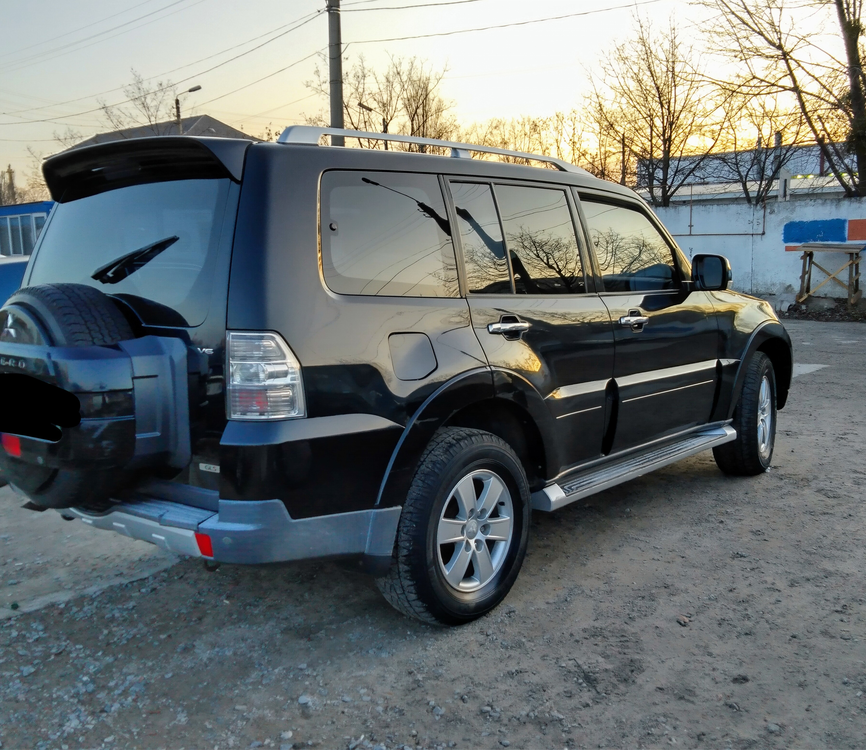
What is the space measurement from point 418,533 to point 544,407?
912mm

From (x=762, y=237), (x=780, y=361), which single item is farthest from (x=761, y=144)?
A: (x=780, y=361)

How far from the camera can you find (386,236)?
9.76ft

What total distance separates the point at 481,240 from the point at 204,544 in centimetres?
170

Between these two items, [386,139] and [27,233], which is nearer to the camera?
[386,139]

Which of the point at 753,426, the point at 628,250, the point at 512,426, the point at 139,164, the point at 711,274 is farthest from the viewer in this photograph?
→ the point at 753,426

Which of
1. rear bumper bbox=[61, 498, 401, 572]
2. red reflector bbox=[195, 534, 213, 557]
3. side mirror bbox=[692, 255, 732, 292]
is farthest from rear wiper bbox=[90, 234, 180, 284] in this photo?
side mirror bbox=[692, 255, 732, 292]

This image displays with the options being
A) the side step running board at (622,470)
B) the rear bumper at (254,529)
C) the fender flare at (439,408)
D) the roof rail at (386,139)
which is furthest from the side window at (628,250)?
the rear bumper at (254,529)

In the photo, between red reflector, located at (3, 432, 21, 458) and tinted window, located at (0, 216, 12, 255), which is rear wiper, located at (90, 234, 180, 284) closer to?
red reflector, located at (3, 432, 21, 458)

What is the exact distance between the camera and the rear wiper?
2.84 meters

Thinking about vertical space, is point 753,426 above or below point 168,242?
below

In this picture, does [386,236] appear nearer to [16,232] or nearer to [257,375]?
[257,375]

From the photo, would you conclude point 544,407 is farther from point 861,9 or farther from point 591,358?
point 861,9

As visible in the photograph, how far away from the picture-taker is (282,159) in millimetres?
2699

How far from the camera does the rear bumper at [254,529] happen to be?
2.54m
